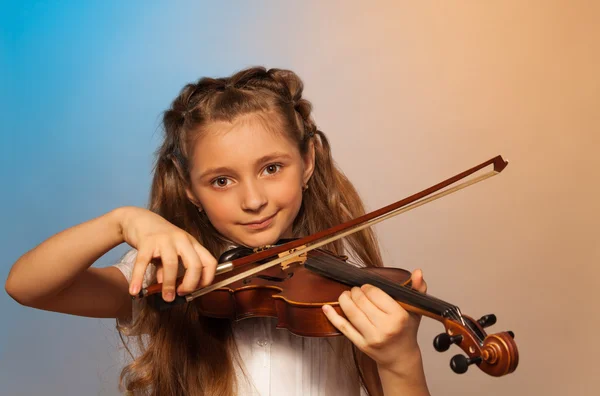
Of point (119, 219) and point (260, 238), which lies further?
point (260, 238)

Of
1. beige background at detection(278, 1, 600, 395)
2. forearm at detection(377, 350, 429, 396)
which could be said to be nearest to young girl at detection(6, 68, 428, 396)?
forearm at detection(377, 350, 429, 396)

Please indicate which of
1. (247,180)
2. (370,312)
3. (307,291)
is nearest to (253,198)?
(247,180)

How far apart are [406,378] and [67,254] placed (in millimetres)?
461

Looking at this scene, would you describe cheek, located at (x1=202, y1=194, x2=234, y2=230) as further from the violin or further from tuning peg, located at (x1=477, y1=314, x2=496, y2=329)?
tuning peg, located at (x1=477, y1=314, x2=496, y2=329)

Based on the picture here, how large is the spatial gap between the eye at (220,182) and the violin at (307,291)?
100 millimetres

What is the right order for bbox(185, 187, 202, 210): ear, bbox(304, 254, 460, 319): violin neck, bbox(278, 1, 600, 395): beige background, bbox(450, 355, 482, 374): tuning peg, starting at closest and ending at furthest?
bbox(450, 355, 482, 374): tuning peg, bbox(304, 254, 460, 319): violin neck, bbox(185, 187, 202, 210): ear, bbox(278, 1, 600, 395): beige background

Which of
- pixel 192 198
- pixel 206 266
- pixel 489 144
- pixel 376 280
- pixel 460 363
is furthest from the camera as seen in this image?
pixel 489 144

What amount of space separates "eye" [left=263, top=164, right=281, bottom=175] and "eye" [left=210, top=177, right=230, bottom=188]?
0.06 meters

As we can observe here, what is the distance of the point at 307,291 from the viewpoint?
104 centimetres

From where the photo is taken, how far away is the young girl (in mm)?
1122

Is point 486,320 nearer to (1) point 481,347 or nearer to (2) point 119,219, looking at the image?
(1) point 481,347

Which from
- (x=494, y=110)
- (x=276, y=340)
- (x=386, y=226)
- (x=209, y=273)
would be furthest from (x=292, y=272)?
(x=494, y=110)

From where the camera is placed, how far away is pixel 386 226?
1764mm

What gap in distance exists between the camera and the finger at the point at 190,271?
2.89 ft
